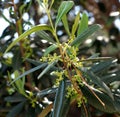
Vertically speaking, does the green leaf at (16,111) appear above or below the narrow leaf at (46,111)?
above

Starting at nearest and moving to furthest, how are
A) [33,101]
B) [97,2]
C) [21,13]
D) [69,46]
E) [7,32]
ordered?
[69,46] < [33,101] < [21,13] < [7,32] < [97,2]

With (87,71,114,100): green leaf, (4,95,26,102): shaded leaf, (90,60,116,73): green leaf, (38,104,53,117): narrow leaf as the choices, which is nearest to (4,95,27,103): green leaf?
(4,95,26,102): shaded leaf

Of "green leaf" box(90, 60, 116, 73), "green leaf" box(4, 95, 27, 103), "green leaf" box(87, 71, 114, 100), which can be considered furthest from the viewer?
"green leaf" box(4, 95, 27, 103)

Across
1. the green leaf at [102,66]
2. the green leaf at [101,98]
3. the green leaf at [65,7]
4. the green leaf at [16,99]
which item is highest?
the green leaf at [65,7]

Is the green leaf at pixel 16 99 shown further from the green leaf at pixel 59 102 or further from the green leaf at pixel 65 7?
the green leaf at pixel 65 7

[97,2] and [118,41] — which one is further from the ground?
[97,2]

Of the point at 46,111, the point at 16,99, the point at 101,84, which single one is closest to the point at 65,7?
the point at 101,84

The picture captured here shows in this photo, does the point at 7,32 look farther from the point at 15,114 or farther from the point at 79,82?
the point at 79,82

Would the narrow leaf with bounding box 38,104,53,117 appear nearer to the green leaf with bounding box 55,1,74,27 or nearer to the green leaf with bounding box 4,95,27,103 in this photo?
the green leaf with bounding box 4,95,27,103

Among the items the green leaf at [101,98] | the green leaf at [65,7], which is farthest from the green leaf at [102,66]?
the green leaf at [65,7]

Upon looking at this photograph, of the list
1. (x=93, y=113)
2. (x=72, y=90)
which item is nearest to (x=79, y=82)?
(x=72, y=90)

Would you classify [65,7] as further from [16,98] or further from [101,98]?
[16,98]
